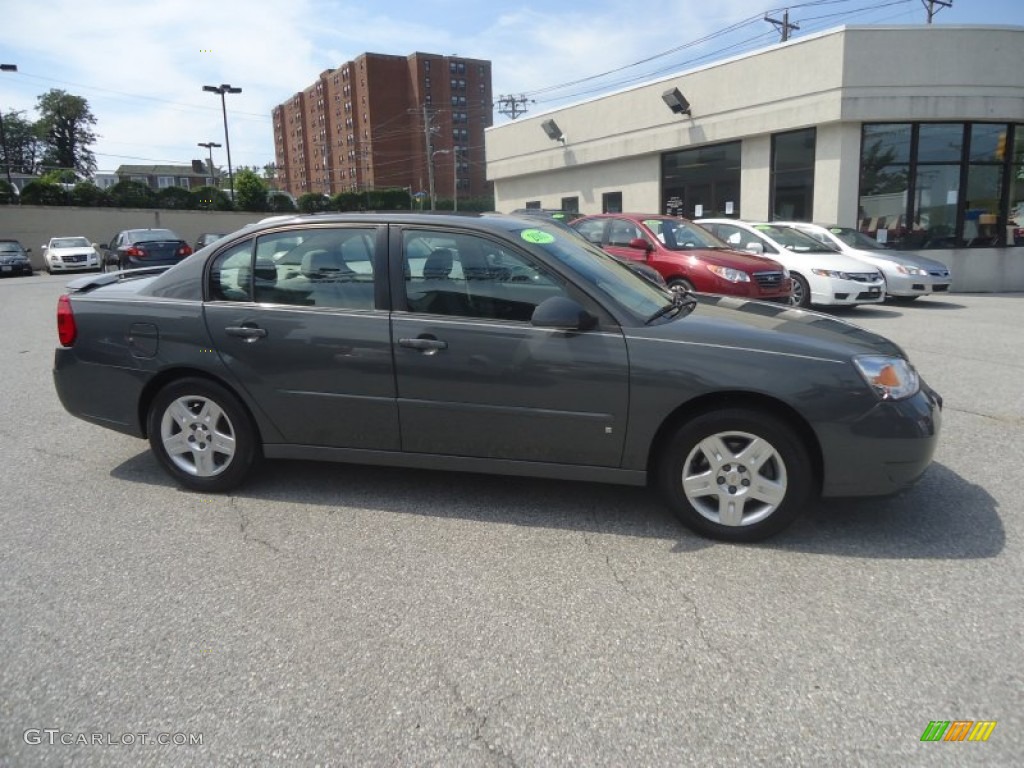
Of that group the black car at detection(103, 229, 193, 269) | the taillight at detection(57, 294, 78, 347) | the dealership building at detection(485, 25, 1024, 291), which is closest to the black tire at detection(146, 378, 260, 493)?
the taillight at detection(57, 294, 78, 347)

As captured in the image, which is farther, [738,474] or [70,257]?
[70,257]

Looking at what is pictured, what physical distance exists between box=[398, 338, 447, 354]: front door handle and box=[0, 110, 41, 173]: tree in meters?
99.8

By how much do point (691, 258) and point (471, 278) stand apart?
692 cm

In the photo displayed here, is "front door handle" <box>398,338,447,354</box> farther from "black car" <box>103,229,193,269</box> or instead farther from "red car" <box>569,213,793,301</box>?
"black car" <box>103,229,193,269</box>

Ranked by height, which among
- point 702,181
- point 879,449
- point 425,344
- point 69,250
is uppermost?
point 702,181

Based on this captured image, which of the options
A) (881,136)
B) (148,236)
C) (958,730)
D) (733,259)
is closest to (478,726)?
(958,730)

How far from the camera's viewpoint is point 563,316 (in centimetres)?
353

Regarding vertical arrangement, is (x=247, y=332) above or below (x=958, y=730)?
above

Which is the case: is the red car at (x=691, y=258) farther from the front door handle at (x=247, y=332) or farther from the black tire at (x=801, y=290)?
the front door handle at (x=247, y=332)

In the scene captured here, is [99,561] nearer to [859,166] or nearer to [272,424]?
[272,424]

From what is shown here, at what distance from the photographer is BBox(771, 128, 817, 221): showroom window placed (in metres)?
17.2

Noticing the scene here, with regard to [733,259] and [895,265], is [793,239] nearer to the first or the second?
[895,265]

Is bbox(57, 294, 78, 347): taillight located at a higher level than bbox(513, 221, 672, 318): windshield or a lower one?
lower

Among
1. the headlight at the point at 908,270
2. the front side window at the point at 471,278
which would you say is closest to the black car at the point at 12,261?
the headlight at the point at 908,270
